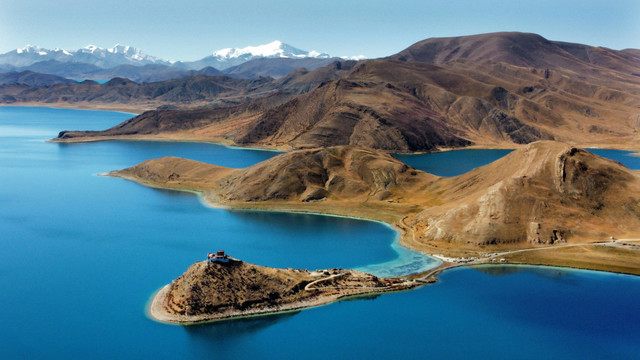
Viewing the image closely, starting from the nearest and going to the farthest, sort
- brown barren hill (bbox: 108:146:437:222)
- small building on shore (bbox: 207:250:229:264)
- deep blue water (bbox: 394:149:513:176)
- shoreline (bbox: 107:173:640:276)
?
small building on shore (bbox: 207:250:229:264) → shoreline (bbox: 107:173:640:276) → brown barren hill (bbox: 108:146:437:222) → deep blue water (bbox: 394:149:513:176)

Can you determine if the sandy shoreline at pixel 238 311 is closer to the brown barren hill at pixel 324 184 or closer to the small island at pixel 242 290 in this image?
the small island at pixel 242 290

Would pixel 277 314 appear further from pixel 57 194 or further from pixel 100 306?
pixel 57 194

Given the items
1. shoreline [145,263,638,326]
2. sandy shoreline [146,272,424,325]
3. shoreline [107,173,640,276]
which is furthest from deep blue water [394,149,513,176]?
sandy shoreline [146,272,424,325]

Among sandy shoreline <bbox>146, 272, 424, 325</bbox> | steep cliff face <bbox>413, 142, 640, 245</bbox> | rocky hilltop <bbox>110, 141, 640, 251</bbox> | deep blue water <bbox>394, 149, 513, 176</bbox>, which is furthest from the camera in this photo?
deep blue water <bbox>394, 149, 513, 176</bbox>

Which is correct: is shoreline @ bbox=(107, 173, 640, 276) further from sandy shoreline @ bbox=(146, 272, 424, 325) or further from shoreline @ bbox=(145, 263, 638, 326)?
sandy shoreline @ bbox=(146, 272, 424, 325)

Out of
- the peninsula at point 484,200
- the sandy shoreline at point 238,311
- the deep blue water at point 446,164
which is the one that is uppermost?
the deep blue water at point 446,164

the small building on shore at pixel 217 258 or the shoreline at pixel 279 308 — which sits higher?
the small building on shore at pixel 217 258

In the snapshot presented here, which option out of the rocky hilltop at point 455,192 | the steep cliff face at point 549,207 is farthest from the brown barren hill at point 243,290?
the steep cliff face at point 549,207
